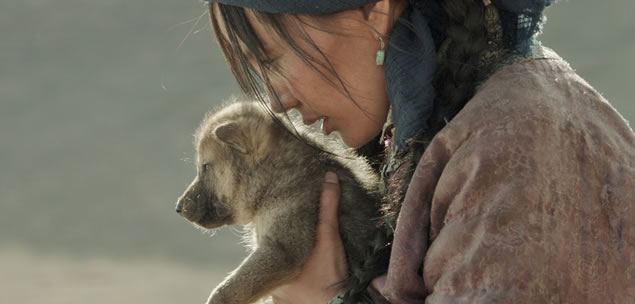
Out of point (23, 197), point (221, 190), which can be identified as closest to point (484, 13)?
point (221, 190)

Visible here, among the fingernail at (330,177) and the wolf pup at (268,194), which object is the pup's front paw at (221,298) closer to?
the wolf pup at (268,194)

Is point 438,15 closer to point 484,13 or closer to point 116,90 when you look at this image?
point 484,13

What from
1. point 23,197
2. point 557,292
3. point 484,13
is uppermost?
point 23,197

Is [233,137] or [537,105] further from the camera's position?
[233,137]

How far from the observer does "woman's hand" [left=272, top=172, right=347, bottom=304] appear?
2828 millimetres

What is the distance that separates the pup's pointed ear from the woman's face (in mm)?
Result: 620

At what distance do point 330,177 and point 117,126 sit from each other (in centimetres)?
515

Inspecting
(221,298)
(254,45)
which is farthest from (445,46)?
(221,298)

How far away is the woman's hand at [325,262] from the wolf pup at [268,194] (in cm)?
2

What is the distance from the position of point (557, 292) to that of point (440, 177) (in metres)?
0.32

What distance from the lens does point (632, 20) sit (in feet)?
28.0

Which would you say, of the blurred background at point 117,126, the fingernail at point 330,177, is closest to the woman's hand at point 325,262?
the fingernail at point 330,177

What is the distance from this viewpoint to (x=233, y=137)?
310cm

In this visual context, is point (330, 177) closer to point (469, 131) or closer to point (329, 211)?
point (329, 211)
